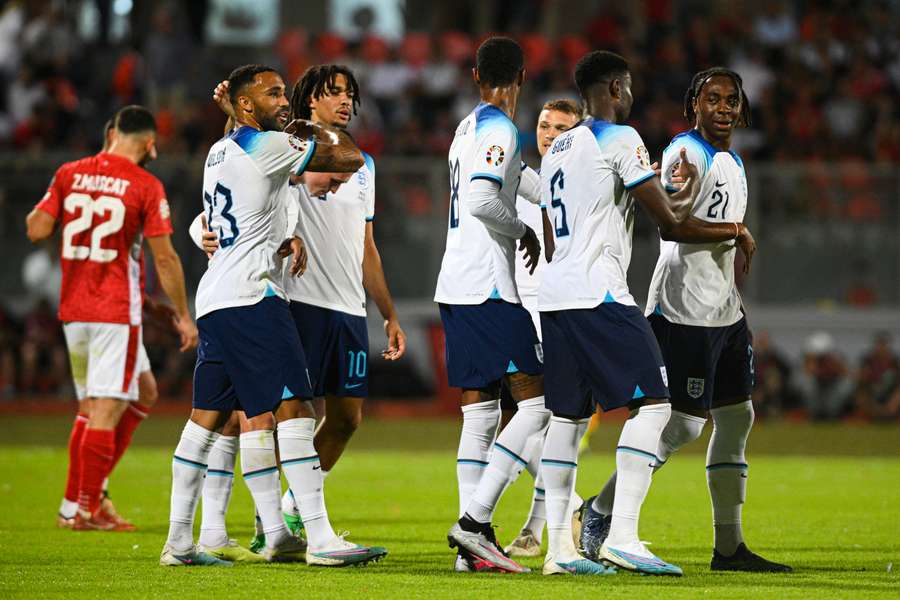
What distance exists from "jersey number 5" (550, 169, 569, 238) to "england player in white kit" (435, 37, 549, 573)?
32 centimetres

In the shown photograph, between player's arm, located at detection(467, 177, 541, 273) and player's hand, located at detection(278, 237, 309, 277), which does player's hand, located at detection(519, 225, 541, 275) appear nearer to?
player's arm, located at detection(467, 177, 541, 273)

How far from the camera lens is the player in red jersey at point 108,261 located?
9.77 m

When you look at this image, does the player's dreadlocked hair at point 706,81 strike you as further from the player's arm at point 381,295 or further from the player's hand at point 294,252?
the player's hand at point 294,252

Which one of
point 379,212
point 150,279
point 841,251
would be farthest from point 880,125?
point 150,279

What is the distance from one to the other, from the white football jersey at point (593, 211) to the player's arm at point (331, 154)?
106 cm

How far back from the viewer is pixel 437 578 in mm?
7125

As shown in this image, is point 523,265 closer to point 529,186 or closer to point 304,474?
point 529,186

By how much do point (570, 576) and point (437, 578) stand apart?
667mm

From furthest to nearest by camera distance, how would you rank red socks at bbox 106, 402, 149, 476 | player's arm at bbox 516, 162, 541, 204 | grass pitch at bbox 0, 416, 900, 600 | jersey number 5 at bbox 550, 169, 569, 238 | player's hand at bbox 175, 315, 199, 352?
red socks at bbox 106, 402, 149, 476, player's hand at bbox 175, 315, 199, 352, player's arm at bbox 516, 162, 541, 204, jersey number 5 at bbox 550, 169, 569, 238, grass pitch at bbox 0, 416, 900, 600

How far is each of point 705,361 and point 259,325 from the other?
236 centimetres

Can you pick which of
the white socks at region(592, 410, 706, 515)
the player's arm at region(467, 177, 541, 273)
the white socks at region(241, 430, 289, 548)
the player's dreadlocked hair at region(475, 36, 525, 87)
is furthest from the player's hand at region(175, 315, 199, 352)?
the white socks at region(592, 410, 706, 515)

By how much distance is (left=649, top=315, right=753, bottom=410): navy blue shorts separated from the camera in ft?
24.8

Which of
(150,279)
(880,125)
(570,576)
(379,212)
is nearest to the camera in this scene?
(570,576)

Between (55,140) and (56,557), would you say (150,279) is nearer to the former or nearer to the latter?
(55,140)
